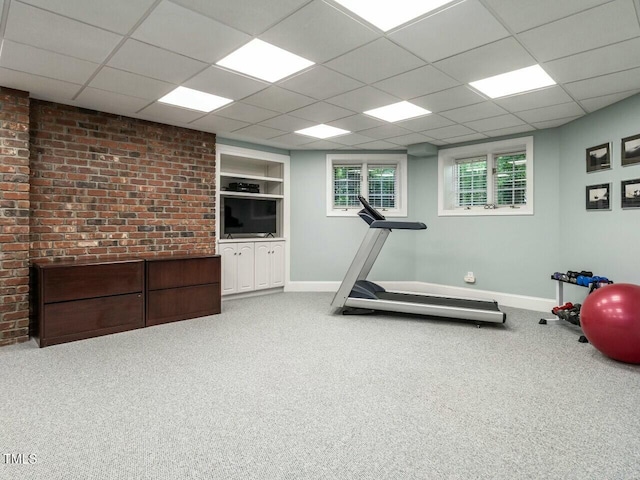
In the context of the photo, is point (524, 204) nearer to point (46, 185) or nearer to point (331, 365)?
point (331, 365)

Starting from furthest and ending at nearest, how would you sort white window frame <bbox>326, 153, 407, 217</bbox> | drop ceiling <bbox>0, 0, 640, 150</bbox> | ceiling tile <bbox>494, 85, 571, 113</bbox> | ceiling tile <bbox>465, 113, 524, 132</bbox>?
1. white window frame <bbox>326, 153, 407, 217</bbox>
2. ceiling tile <bbox>465, 113, 524, 132</bbox>
3. ceiling tile <bbox>494, 85, 571, 113</bbox>
4. drop ceiling <bbox>0, 0, 640, 150</bbox>

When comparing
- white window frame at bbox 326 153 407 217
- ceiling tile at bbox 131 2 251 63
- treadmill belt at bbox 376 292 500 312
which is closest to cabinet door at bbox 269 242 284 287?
white window frame at bbox 326 153 407 217

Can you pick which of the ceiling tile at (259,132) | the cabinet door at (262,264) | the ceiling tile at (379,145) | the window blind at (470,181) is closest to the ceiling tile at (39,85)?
the ceiling tile at (259,132)

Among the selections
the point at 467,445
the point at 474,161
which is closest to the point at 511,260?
the point at 474,161

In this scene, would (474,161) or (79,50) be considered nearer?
(79,50)

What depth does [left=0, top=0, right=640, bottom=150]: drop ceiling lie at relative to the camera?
235cm

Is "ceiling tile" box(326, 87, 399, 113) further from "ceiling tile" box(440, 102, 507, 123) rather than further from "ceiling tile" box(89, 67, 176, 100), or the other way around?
"ceiling tile" box(89, 67, 176, 100)

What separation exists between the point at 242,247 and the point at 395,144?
3.09 meters

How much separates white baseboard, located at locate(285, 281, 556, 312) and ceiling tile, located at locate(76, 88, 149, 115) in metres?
3.73

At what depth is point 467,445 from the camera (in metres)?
1.95

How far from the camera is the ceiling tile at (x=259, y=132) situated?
514 cm

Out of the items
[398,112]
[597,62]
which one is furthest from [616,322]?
[398,112]

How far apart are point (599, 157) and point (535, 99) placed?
3.81ft

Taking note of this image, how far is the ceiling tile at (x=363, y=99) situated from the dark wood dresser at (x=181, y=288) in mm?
2570
